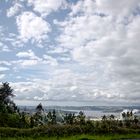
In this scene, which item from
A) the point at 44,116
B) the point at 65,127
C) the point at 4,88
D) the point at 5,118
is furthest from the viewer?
the point at 44,116

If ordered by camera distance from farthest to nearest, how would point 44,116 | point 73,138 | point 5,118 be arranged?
point 44,116, point 5,118, point 73,138

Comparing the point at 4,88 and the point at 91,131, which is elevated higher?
the point at 4,88

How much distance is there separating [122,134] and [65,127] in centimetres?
571

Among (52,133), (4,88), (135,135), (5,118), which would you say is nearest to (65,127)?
(52,133)

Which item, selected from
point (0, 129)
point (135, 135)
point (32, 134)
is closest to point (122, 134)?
point (135, 135)

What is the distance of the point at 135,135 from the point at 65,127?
6.77 meters

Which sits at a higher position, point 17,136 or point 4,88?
point 4,88

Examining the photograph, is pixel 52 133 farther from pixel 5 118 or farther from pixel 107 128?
pixel 5 118

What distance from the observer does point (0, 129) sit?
31750mm

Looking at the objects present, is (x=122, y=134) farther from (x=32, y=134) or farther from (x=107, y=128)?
(x=32, y=134)

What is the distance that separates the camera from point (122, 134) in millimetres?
35594

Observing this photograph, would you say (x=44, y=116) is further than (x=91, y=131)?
Yes

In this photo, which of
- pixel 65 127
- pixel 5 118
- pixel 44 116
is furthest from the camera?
pixel 44 116

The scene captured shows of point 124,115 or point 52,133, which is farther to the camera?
point 124,115
